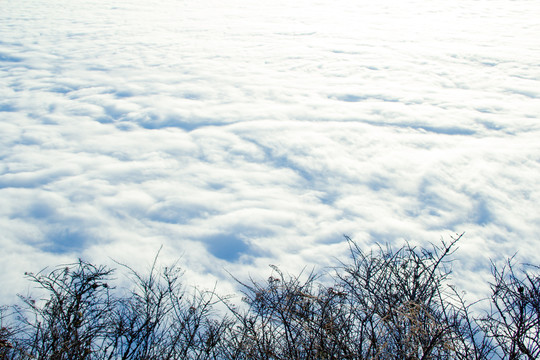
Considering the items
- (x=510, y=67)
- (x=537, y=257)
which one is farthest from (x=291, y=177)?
(x=510, y=67)

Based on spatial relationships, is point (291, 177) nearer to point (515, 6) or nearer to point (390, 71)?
point (390, 71)

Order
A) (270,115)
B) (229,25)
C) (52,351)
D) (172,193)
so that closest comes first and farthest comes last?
1. (52,351)
2. (172,193)
3. (270,115)
4. (229,25)

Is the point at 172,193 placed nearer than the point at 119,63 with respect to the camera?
Yes

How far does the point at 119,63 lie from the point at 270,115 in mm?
27111

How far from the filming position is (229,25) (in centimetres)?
7869

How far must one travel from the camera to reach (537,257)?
16766 millimetres

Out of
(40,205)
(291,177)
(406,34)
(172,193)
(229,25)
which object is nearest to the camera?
(40,205)

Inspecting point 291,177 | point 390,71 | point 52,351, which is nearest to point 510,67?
point 390,71

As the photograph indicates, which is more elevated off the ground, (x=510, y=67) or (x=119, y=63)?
(x=510, y=67)

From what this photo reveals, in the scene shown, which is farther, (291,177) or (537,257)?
(291,177)

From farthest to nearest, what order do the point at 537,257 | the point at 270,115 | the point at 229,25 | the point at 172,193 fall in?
the point at 229,25 → the point at 270,115 → the point at 172,193 → the point at 537,257

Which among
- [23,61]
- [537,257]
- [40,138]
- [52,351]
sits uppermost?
[52,351]

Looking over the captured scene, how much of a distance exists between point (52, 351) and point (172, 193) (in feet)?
44.5

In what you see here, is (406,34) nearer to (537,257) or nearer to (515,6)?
(515,6)
